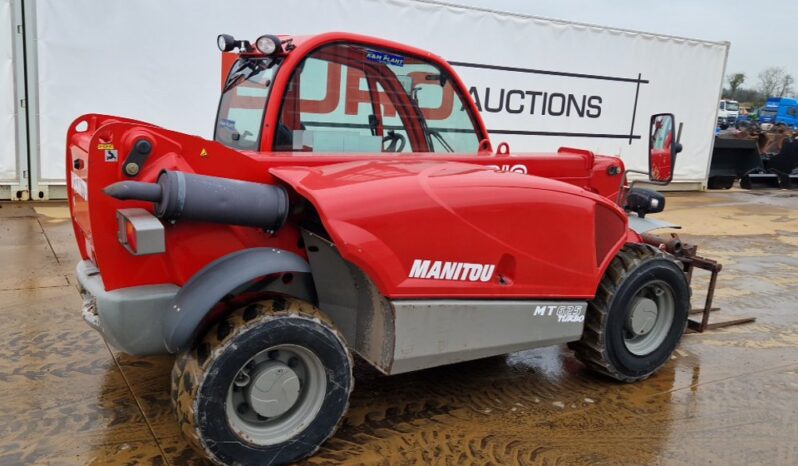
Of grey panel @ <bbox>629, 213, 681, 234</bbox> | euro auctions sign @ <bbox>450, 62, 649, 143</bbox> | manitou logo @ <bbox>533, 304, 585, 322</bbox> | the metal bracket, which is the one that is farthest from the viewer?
euro auctions sign @ <bbox>450, 62, 649, 143</bbox>

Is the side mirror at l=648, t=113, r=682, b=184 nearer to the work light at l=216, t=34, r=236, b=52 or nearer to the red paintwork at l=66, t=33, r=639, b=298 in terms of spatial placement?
the red paintwork at l=66, t=33, r=639, b=298

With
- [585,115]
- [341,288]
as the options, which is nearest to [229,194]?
[341,288]

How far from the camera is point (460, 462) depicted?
306cm

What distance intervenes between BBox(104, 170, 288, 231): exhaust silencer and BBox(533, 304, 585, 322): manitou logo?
1405mm

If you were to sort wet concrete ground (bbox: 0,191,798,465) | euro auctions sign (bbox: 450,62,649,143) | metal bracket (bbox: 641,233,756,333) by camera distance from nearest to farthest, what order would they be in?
wet concrete ground (bbox: 0,191,798,465), metal bracket (bbox: 641,233,756,333), euro auctions sign (bbox: 450,62,649,143)

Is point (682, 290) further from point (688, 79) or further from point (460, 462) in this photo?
point (688, 79)

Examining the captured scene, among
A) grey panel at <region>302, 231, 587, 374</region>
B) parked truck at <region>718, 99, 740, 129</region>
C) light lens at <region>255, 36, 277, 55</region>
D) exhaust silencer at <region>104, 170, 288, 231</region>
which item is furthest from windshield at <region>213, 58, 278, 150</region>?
parked truck at <region>718, 99, 740, 129</region>

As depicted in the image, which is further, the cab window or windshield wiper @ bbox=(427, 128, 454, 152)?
windshield wiper @ bbox=(427, 128, 454, 152)

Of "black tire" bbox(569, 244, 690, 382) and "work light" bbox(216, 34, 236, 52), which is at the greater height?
"work light" bbox(216, 34, 236, 52)

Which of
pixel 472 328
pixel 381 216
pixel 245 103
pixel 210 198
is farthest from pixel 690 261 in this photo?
pixel 210 198

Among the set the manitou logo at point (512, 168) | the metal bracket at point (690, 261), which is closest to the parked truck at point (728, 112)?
the metal bracket at point (690, 261)

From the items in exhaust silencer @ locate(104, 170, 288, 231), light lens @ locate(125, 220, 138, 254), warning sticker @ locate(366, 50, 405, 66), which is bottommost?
light lens @ locate(125, 220, 138, 254)

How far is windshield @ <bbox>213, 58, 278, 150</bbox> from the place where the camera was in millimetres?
3578

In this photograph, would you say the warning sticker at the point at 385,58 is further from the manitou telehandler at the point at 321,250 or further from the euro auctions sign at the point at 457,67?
the euro auctions sign at the point at 457,67
